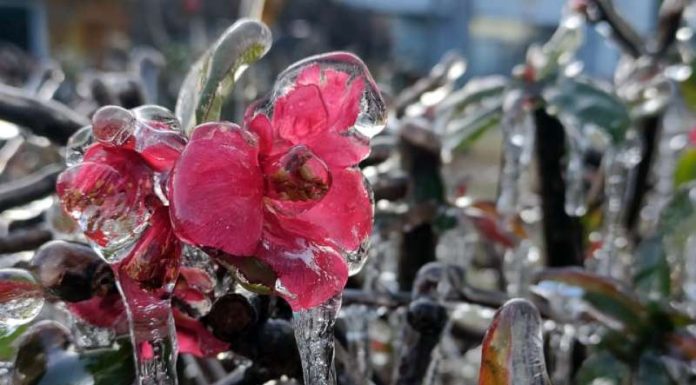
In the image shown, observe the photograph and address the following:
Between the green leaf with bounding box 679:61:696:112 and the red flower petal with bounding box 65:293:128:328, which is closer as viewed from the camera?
the red flower petal with bounding box 65:293:128:328

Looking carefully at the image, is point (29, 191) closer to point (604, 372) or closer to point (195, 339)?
point (195, 339)

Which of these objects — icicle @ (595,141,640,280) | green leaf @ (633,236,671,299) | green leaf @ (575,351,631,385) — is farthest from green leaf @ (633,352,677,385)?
icicle @ (595,141,640,280)

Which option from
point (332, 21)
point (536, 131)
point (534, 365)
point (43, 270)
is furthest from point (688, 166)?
point (332, 21)

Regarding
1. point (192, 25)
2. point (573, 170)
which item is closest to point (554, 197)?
point (573, 170)

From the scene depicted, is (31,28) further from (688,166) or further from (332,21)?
(688,166)

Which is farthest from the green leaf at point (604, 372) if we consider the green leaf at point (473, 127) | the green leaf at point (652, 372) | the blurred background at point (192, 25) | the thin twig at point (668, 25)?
the blurred background at point (192, 25)

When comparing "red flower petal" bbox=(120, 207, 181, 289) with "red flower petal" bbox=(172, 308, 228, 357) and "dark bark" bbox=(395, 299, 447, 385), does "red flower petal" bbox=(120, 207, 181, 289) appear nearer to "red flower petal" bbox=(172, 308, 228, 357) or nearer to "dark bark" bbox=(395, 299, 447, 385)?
"red flower petal" bbox=(172, 308, 228, 357)
